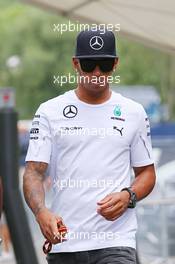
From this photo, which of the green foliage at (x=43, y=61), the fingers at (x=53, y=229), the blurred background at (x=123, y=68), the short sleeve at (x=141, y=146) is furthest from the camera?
the green foliage at (x=43, y=61)

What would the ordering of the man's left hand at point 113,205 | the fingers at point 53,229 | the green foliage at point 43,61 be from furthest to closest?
the green foliage at point 43,61 → the man's left hand at point 113,205 → the fingers at point 53,229

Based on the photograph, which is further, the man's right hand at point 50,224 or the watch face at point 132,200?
the watch face at point 132,200

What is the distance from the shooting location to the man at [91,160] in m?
5.55

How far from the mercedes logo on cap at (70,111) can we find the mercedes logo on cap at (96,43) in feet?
1.11

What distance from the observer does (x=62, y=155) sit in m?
5.63

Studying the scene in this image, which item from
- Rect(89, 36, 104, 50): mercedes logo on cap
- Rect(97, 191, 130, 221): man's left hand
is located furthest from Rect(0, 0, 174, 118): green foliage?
Rect(97, 191, 130, 221): man's left hand

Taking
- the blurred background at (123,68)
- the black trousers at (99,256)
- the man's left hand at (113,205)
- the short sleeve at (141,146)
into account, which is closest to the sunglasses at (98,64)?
the short sleeve at (141,146)

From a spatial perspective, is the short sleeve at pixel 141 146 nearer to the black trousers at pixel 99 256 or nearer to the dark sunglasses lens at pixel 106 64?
the dark sunglasses lens at pixel 106 64

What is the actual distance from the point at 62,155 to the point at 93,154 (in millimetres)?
169

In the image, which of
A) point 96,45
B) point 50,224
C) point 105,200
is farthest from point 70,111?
point 50,224

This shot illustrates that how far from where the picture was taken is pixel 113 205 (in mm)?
5398

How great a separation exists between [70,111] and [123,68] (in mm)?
45849

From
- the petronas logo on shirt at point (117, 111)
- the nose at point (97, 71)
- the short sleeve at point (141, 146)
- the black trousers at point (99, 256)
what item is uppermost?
the nose at point (97, 71)

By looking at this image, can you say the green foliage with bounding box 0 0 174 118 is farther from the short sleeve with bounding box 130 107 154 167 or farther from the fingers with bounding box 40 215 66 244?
the fingers with bounding box 40 215 66 244
